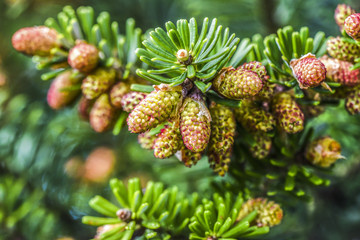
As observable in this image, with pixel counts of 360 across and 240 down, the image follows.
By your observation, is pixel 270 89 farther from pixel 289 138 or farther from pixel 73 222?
pixel 73 222

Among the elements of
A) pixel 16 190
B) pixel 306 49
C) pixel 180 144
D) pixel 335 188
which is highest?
pixel 306 49

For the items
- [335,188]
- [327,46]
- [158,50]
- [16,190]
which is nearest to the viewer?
[158,50]

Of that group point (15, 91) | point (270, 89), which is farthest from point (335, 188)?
point (15, 91)

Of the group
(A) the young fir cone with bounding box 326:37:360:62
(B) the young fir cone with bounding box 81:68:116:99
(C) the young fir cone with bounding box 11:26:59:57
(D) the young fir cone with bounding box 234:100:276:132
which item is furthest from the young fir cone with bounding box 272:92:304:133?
(C) the young fir cone with bounding box 11:26:59:57

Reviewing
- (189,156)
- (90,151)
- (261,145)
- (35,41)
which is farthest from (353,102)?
(90,151)

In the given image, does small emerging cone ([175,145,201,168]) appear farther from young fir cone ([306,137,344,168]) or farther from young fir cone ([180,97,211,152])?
young fir cone ([306,137,344,168])

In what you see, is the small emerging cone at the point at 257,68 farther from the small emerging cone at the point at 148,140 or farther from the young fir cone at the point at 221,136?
the small emerging cone at the point at 148,140

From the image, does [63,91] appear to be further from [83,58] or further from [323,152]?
[323,152]
